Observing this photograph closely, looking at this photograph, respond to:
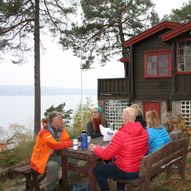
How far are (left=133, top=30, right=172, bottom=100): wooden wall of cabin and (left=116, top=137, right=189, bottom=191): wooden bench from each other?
476 inches

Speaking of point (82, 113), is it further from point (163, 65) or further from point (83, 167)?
point (83, 167)

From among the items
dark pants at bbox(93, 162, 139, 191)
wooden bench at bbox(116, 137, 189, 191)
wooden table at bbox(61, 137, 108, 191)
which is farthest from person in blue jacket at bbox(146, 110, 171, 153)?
wooden table at bbox(61, 137, 108, 191)

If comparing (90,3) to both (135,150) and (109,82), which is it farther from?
(135,150)

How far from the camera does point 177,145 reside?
633 centimetres

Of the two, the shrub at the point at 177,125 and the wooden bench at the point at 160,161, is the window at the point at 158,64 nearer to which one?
the shrub at the point at 177,125

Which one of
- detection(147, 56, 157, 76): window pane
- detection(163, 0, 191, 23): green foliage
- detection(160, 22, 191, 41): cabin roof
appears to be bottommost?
detection(147, 56, 157, 76): window pane

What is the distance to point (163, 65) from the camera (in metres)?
19.1

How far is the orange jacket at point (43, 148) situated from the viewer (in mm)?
5934

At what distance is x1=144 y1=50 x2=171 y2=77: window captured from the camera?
1895 cm

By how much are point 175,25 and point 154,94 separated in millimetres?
3701

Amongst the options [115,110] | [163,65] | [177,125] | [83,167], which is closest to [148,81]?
[163,65]

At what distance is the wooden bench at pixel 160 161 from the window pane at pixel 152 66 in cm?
1294

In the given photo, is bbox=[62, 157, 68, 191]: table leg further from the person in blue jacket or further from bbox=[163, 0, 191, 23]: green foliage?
bbox=[163, 0, 191, 23]: green foliage

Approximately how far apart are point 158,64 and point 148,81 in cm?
107
